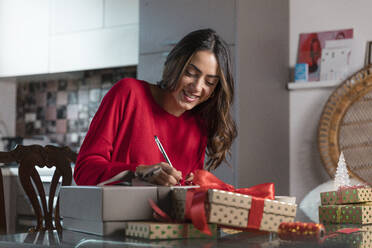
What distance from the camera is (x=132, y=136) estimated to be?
1.33 m

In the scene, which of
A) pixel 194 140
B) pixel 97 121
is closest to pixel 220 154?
pixel 194 140

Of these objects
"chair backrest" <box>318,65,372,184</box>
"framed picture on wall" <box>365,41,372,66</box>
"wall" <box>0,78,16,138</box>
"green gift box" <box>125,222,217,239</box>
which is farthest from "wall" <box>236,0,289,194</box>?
"wall" <box>0,78,16,138</box>

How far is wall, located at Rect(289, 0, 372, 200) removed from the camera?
2.82 m

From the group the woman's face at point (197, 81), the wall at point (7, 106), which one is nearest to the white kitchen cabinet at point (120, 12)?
the wall at point (7, 106)

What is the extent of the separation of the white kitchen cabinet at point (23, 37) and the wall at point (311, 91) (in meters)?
1.67

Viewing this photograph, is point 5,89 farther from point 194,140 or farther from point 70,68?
point 194,140

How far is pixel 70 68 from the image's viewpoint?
11.0 ft

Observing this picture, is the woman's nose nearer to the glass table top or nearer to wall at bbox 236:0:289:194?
the glass table top

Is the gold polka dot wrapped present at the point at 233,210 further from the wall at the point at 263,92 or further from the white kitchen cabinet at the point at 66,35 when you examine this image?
the white kitchen cabinet at the point at 66,35

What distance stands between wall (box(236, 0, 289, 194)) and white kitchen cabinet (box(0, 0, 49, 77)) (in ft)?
5.01

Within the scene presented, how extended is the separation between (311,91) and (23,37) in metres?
1.99

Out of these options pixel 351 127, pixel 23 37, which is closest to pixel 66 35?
pixel 23 37

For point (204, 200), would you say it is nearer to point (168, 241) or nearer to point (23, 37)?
point (168, 241)

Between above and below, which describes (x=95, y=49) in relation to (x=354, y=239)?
above
